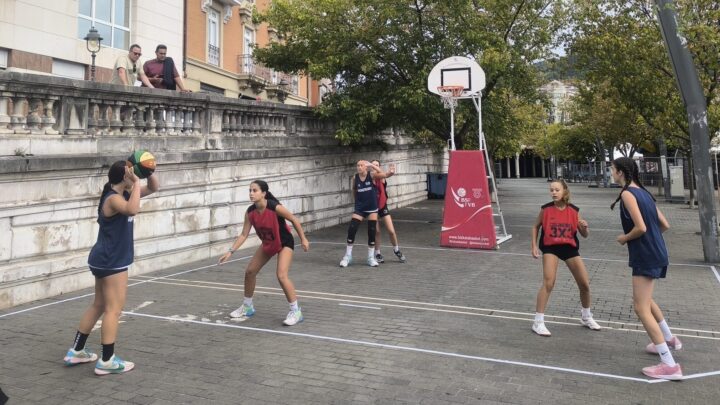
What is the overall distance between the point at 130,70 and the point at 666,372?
9.48m

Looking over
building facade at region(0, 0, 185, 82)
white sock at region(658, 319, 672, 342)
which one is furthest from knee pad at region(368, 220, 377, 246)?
building facade at region(0, 0, 185, 82)

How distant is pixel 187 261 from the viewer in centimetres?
959

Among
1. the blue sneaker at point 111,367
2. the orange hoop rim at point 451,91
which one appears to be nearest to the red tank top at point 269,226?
the blue sneaker at point 111,367

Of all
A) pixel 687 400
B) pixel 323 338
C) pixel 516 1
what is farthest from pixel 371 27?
pixel 687 400

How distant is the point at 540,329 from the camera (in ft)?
18.2

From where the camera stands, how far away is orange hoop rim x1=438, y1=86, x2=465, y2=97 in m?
11.6

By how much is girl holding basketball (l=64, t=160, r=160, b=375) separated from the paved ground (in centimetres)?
19

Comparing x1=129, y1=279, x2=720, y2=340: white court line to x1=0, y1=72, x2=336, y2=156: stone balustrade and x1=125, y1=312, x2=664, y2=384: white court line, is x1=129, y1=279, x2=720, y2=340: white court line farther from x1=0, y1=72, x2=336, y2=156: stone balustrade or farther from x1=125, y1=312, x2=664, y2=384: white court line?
x1=0, y1=72, x2=336, y2=156: stone balustrade

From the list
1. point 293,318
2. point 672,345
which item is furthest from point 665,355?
point 293,318

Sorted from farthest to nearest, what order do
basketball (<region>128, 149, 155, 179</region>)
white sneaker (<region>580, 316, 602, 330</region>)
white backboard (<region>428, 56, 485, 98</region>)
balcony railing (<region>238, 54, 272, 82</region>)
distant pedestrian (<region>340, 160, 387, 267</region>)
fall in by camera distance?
balcony railing (<region>238, 54, 272, 82</region>) → white backboard (<region>428, 56, 485, 98</region>) → distant pedestrian (<region>340, 160, 387, 267</region>) → white sneaker (<region>580, 316, 602, 330</region>) → basketball (<region>128, 149, 155, 179</region>)

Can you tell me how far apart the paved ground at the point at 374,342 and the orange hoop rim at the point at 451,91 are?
435 centimetres

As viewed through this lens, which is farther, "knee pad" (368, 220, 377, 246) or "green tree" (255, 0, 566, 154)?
"green tree" (255, 0, 566, 154)

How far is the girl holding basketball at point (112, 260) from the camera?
444cm

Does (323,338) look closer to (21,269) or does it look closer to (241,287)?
(241,287)
